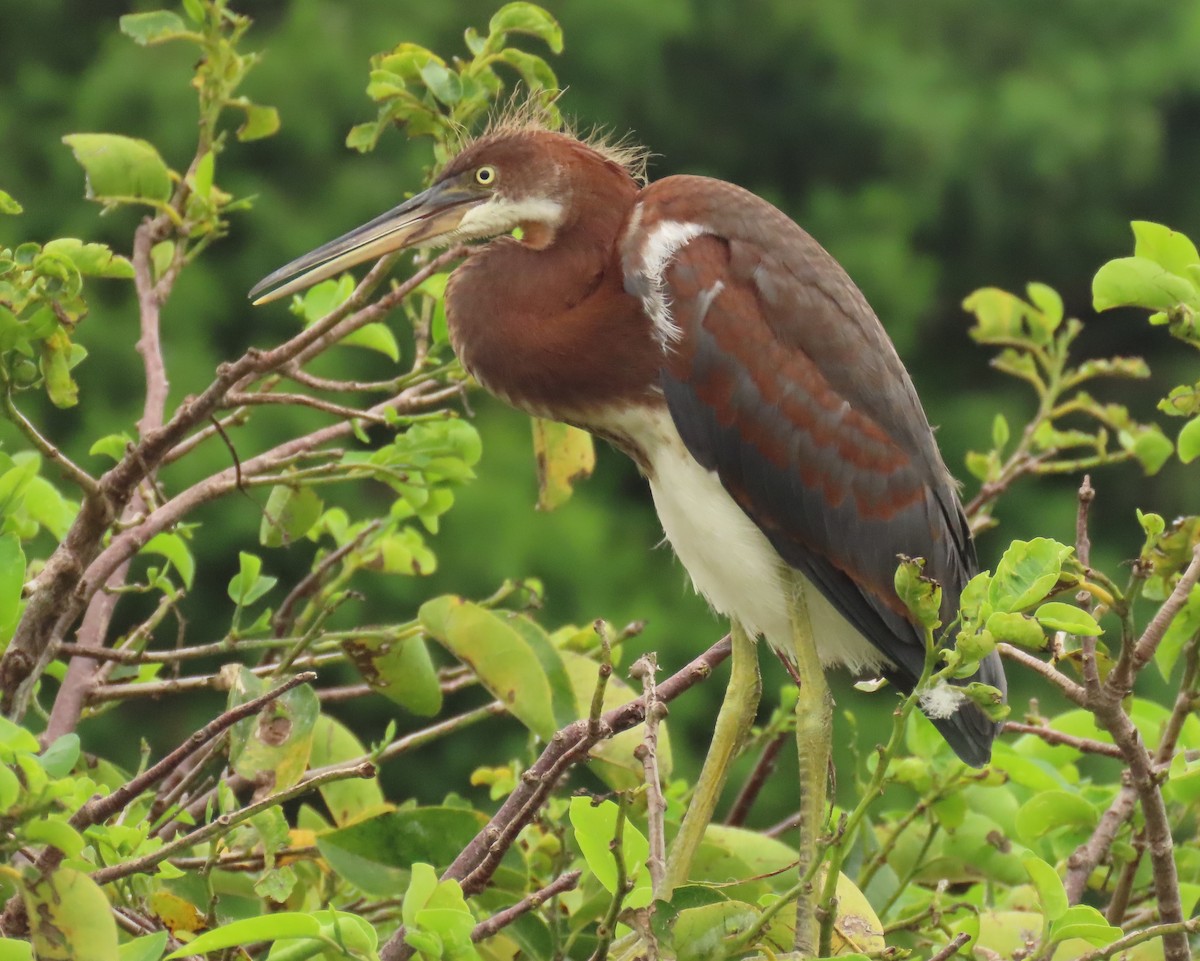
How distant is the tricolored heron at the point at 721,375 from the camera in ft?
6.73

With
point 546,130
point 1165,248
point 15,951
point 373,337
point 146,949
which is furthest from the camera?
point 546,130

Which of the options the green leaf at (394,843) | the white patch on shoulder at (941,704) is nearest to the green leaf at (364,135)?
the green leaf at (394,843)

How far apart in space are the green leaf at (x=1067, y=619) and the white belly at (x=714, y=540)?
784mm

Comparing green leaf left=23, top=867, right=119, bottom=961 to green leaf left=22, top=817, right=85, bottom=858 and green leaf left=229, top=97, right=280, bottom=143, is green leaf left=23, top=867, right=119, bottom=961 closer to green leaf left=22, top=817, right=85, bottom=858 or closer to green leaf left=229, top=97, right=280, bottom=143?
green leaf left=22, top=817, right=85, bottom=858

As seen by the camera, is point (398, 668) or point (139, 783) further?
point (398, 668)

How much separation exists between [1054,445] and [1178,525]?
2.06 ft

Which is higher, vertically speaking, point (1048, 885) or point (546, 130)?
point (546, 130)

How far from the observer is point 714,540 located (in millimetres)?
2109

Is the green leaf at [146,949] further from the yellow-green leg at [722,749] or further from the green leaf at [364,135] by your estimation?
the green leaf at [364,135]

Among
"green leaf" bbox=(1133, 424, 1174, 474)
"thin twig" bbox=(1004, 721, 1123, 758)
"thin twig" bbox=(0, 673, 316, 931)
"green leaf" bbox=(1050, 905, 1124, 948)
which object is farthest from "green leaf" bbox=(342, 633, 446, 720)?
"green leaf" bbox=(1133, 424, 1174, 474)

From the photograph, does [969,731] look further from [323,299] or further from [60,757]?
[60,757]

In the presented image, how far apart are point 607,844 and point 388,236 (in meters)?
1.03

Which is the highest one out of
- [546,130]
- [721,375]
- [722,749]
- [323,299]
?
[546,130]

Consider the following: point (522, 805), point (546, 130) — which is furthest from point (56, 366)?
point (546, 130)
